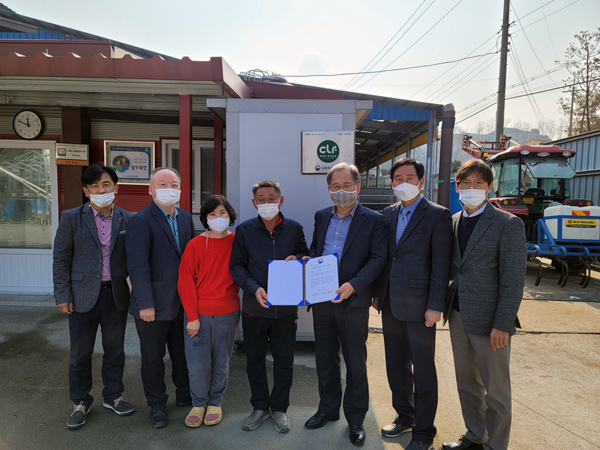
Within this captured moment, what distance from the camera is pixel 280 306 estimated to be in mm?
2707

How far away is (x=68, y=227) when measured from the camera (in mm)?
2738

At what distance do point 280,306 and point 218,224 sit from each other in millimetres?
760

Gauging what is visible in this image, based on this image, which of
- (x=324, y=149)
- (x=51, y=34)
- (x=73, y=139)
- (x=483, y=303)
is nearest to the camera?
(x=483, y=303)

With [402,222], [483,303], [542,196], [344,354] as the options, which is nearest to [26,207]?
[344,354]

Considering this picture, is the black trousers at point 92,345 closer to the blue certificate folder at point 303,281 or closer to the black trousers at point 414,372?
Answer: the blue certificate folder at point 303,281

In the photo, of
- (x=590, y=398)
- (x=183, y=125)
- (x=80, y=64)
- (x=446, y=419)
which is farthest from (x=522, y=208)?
(x=80, y=64)

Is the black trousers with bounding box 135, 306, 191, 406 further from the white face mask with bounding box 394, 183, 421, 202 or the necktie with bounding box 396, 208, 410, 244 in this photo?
the white face mask with bounding box 394, 183, 421, 202

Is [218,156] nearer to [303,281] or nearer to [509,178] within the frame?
[303,281]

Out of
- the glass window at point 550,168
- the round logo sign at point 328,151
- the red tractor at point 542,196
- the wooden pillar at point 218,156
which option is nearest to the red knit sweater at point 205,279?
the round logo sign at point 328,151

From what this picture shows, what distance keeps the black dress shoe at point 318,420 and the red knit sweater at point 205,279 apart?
40.2 inches

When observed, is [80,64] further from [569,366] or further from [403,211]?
[569,366]

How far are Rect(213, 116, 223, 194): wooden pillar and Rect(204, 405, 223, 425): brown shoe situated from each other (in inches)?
155

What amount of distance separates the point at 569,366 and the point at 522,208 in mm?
5616

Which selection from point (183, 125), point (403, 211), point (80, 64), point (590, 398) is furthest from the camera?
point (183, 125)
